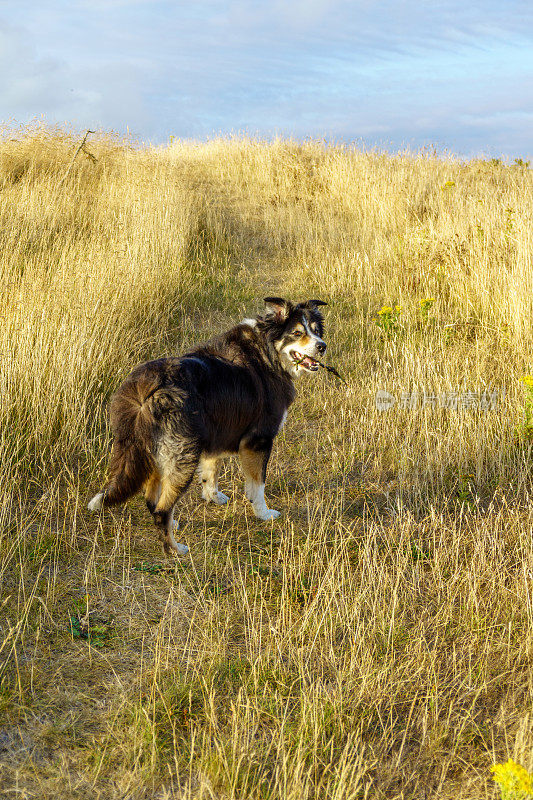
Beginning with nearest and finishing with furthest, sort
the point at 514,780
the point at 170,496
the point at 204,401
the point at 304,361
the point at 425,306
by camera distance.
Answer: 1. the point at 514,780
2. the point at 170,496
3. the point at 204,401
4. the point at 304,361
5. the point at 425,306

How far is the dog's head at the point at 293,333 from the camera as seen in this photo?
420cm

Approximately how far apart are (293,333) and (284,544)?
143 cm

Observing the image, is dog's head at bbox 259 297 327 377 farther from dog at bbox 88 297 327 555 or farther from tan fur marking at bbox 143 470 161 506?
tan fur marking at bbox 143 470 161 506

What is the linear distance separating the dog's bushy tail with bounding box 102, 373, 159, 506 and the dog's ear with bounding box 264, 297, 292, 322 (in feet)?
3.71

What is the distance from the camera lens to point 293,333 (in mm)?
4223

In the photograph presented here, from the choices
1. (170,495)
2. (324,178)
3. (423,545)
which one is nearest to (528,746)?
(423,545)

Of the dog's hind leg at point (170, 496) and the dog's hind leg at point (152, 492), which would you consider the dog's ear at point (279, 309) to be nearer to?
the dog's hind leg at point (170, 496)

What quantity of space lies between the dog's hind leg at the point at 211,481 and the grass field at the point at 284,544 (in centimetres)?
10

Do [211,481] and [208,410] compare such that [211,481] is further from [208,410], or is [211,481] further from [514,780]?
[514,780]

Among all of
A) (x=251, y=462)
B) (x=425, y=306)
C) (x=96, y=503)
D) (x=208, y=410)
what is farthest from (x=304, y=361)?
(x=425, y=306)

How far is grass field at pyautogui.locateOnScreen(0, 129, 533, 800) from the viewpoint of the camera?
7.68 ft

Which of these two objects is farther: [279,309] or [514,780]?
[279,309]

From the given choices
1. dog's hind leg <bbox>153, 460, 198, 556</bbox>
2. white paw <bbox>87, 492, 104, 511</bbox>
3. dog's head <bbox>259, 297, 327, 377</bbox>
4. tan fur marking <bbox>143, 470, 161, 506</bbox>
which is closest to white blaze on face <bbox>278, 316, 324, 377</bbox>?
dog's head <bbox>259, 297, 327, 377</bbox>

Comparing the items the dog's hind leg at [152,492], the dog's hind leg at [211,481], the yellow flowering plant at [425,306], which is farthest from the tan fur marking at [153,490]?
the yellow flowering plant at [425,306]
